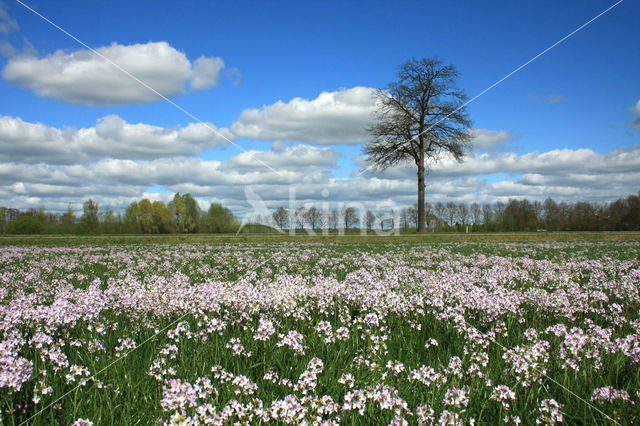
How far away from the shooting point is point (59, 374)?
12.6 feet

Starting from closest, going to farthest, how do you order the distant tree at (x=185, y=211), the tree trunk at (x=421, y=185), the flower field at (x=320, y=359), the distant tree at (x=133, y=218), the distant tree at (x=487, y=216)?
the flower field at (x=320, y=359)
the distant tree at (x=185, y=211)
the tree trunk at (x=421, y=185)
the distant tree at (x=133, y=218)
the distant tree at (x=487, y=216)

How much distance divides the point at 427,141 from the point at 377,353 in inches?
1493

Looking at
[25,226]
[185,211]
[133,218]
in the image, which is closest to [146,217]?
[133,218]

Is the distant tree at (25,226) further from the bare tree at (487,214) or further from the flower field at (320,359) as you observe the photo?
the bare tree at (487,214)

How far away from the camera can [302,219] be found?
38938 mm

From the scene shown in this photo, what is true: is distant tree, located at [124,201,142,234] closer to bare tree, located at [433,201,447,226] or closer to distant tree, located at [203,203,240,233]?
distant tree, located at [203,203,240,233]

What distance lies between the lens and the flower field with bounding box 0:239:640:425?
3.12 meters

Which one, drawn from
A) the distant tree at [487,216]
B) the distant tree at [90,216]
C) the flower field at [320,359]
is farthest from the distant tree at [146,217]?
the distant tree at [487,216]

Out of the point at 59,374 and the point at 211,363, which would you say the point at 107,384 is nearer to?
the point at 59,374

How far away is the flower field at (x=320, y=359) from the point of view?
3.12 m

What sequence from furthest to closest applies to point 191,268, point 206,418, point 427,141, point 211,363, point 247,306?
point 427,141, point 191,268, point 247,306, point 211,363, point 206,418

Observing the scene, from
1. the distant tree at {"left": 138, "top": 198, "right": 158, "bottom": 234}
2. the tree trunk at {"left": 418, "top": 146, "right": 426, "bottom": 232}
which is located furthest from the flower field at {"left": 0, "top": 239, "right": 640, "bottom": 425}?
the distant tree at {"left": 138, "top": 198, "right": 158, "bottom": 234}

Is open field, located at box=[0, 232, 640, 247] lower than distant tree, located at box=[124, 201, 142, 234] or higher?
lower

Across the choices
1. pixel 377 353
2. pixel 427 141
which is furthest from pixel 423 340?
pixel 427 141
